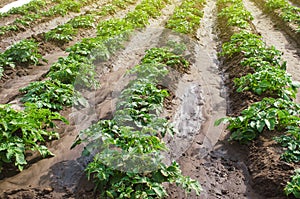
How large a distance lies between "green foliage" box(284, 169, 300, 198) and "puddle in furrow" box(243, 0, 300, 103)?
2654 millimetres

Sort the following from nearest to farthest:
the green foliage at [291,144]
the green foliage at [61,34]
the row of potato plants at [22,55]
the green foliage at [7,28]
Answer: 1. the green foliage at [291,144]
2. the row of potato plants at [22,55]
3. the green foliage at [61,34]
4. the green foliage at [7,28]

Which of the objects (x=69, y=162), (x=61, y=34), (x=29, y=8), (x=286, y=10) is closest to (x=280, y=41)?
(x=286, y=10)

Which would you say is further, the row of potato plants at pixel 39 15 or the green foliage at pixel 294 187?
the row of potato plants at pixel 39 15

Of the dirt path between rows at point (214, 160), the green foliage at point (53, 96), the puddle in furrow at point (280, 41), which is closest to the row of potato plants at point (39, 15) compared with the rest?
the green foliage at point (53, 96)

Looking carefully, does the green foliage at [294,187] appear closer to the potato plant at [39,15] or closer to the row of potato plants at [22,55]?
the row of potato plants at [22,55]

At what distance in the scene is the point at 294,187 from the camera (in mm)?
2934

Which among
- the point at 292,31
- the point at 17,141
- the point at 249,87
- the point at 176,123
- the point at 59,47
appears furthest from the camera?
the point at 292,31

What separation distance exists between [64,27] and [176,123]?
5.42 m

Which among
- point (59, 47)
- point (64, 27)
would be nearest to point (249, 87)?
point (59, 47)

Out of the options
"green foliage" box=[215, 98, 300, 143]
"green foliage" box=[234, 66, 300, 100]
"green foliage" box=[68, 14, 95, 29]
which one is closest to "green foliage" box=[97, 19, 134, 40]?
"green foliage" box=[68, 14, 95, 29]

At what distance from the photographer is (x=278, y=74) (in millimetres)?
4793

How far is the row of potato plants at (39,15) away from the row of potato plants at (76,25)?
3.93ft

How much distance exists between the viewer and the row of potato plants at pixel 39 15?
334 inches

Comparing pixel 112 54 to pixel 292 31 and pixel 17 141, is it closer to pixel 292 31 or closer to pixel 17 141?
pixel 17 141
